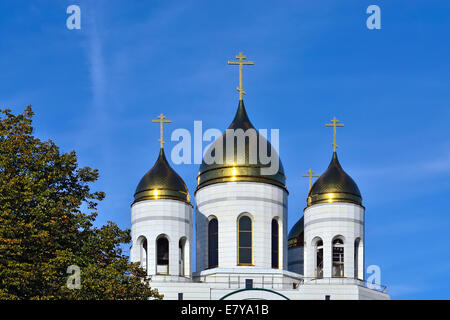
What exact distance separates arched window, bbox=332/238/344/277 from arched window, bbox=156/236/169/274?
29.2 feet

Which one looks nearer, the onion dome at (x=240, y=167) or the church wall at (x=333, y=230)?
the church wall at (x=333, y=230)

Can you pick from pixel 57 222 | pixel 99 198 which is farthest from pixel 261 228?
pixel 57 222

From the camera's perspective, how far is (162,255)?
47875 millimetres

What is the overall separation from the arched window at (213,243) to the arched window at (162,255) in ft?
7.74

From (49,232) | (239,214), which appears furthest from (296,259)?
(49,232)

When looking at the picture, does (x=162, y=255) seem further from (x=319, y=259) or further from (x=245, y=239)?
(x=319, y=259)

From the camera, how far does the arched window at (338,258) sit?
48756 mm

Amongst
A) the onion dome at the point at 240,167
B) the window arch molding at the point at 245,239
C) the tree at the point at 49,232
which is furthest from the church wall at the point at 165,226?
the tree at the point at 49,232

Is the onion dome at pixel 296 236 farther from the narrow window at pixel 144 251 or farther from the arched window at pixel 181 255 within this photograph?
the narrow window at pixel 144 251

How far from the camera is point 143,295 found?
33.1 m

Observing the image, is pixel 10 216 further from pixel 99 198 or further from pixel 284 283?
pixel 284 283

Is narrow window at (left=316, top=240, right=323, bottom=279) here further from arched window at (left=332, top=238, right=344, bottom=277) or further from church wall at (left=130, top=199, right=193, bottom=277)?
church wall at (left=130, top=199, right=193, bottom=277)
